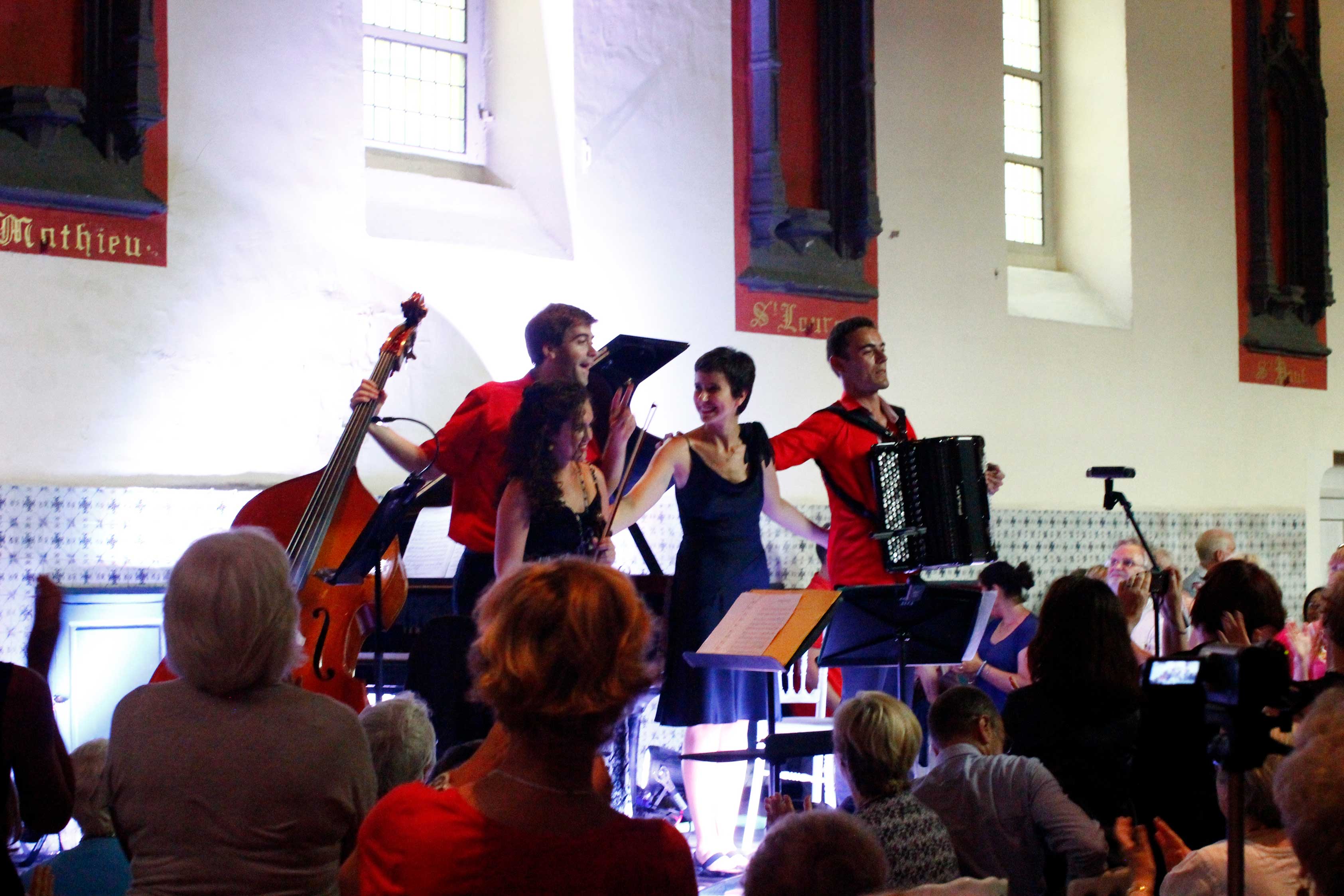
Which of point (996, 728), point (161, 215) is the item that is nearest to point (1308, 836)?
point (996, 728)

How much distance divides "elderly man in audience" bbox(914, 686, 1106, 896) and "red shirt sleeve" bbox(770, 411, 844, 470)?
1871 mm

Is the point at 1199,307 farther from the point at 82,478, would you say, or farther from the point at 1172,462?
the point at 82,478

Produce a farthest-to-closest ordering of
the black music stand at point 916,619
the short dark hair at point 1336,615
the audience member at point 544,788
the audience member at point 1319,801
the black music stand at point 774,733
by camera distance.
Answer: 1. the black music stand at point 916,619
2. the black music stand at point 774,733
3. the short dark hair at point 1336,615
4. the audience member at point 544,788
5. the audience member at point 1319,801

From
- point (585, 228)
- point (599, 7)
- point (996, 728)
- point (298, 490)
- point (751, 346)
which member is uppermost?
point (599, 7)

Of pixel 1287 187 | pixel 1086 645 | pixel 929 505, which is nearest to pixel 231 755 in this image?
pixel 1086 645

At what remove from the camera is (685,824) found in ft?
19.0

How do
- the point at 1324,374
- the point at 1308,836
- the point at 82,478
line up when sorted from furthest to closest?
1. the point at 1324,374
2. the point at 82,478
3. the point at 1308,836

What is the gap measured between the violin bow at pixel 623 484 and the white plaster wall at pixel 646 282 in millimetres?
1644

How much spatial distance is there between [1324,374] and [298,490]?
7.66m

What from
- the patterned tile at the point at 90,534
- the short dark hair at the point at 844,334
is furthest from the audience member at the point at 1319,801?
the patterned tile at the point at 90,534

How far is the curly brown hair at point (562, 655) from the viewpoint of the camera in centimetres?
162

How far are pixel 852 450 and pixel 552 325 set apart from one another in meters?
1.15

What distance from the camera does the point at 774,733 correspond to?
381 cm

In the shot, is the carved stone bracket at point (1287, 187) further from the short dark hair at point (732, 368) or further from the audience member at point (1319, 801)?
the audience member at point (1319, 801)
